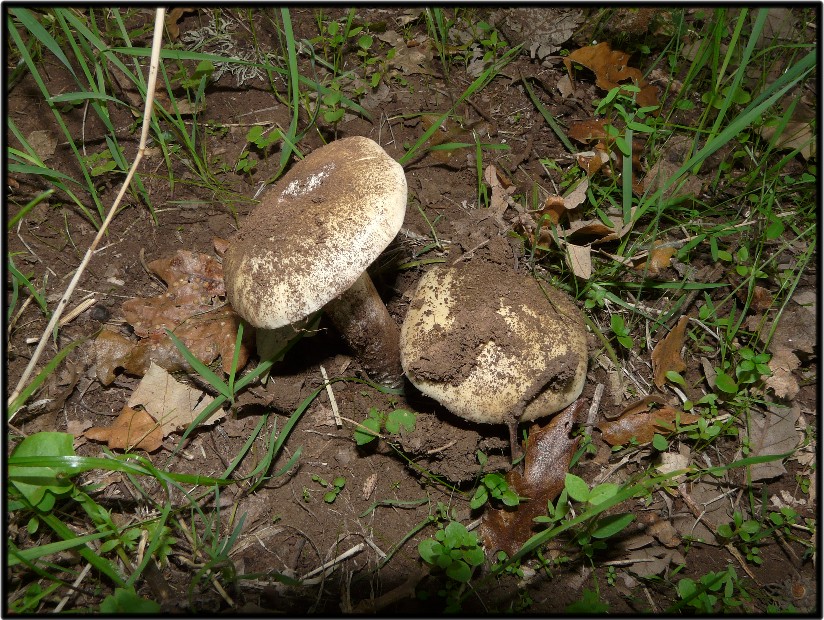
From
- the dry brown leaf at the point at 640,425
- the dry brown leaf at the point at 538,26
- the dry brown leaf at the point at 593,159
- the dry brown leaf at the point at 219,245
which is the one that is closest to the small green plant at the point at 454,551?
the dry brown leaf at the point at 640,425

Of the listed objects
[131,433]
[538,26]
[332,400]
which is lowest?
[332,400]

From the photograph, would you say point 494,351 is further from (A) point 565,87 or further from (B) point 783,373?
(A) point 565,87

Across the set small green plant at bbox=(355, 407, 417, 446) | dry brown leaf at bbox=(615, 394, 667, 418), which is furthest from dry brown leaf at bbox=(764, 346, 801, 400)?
small green plant at bbox=(355, 407, 417, 446)

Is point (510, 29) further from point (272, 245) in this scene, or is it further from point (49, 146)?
point (49, 146)

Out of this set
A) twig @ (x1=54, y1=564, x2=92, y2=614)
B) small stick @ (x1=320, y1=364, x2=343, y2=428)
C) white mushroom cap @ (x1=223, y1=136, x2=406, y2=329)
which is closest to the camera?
white mushroom cap @ (x1=223, y1=136, x2=406, y2=329)

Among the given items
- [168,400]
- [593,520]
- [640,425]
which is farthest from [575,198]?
[168,400]

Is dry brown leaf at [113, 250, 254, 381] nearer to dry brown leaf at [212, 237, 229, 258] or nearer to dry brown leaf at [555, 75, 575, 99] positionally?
dry brown leaf at [212, 237, 229, 258]

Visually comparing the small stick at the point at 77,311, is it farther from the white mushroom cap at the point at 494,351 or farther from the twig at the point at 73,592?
the white mushroom cap at the point at 494,351
